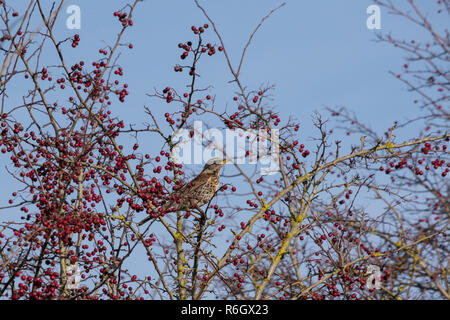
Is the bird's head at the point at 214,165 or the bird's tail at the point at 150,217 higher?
the bird's head at the point at 214,165

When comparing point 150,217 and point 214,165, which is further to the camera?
point 214,165

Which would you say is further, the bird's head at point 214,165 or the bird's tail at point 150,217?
the bird's head at point 214,165

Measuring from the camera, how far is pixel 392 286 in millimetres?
6234

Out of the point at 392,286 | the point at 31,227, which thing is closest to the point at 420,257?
the point at 392,286

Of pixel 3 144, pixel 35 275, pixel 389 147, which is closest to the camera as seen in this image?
pixel 35 275

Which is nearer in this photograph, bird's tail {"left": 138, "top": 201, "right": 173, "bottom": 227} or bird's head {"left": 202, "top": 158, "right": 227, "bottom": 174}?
bird's tail {"left": 138, "top": 201, "right": 173, "bottom": 227}

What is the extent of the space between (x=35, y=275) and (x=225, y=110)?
2.71 meters

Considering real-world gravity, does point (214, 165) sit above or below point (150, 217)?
above

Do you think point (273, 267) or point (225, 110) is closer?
point (273, 267)

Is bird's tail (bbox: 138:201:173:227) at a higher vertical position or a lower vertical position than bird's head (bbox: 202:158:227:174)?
lower
